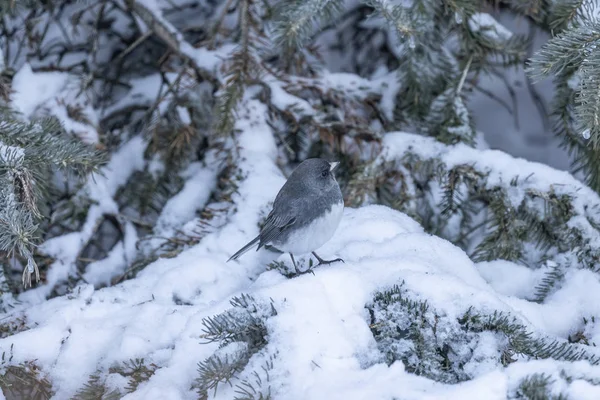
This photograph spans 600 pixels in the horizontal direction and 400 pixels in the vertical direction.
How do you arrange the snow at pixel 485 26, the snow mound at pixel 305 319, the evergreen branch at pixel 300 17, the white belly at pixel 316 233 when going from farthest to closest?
the snow at pixel 485 26 < the evergreen branch at pixel 300 17 < the white belly at pixel 316 233 < the snow mound at pixel 305 319

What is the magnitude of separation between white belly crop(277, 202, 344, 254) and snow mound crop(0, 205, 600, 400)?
86mm

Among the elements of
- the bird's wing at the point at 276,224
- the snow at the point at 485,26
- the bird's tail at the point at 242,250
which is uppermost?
the snow at the point at 485,26

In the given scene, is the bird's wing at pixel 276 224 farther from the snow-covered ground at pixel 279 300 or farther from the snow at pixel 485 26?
the snow at pixel 485 26

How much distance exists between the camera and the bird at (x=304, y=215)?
6.66ft

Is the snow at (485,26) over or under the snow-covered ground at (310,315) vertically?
over

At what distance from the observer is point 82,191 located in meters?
2.50

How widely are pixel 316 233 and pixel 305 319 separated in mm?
499

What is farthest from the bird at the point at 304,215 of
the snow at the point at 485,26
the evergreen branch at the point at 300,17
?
the snow at the point at 485,26

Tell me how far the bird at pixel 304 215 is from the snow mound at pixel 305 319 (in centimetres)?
10

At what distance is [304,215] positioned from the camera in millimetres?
2090

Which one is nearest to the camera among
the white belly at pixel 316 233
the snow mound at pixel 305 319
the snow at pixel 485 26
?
the snow mound at pixel 305 319

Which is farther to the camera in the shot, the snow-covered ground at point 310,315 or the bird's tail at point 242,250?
the bird's tail at point 242,250

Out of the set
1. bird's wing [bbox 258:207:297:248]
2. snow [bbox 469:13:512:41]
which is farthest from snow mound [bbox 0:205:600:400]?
snow [bbox 469:13:512:41]

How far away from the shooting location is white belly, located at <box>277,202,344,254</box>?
202 cm
